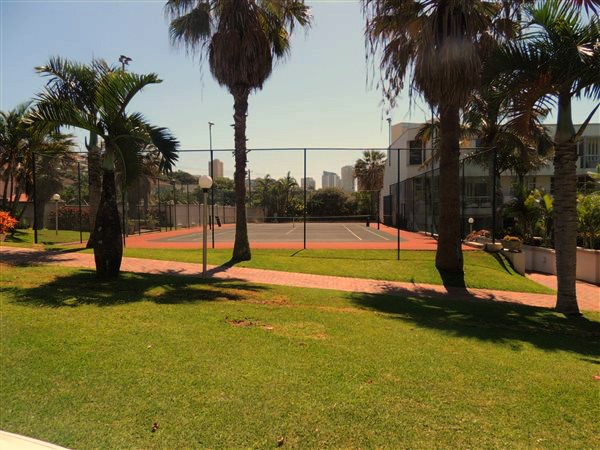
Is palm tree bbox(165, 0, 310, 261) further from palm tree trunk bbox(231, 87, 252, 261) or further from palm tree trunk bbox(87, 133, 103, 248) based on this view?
palm tree trunk bbox(87, 133, 103, 248)

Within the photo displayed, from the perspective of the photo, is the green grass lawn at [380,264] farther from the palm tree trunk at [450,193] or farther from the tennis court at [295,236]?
the tennis court at [295,236]

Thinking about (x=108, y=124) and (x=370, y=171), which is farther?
(x=370, y=171)

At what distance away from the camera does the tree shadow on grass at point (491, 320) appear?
21.3ft

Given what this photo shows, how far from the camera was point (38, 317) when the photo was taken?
5.96 metres

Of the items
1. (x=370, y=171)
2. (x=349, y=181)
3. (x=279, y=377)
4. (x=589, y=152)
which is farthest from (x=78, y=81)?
(x=349, y=181)

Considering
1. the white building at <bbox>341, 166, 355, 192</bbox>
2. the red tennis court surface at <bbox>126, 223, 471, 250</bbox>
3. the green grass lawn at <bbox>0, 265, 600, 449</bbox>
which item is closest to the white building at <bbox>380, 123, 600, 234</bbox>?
the red tennis court surface at <bbox>126, 223, 471, 250</bbox>

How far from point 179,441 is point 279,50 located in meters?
13.1

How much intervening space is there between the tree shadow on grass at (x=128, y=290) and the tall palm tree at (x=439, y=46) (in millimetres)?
6117

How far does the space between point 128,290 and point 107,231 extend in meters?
1.59

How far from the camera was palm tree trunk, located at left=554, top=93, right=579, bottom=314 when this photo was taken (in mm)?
9180

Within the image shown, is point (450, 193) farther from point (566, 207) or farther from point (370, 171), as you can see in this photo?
point (370, 171)

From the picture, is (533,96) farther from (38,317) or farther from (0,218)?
(0,218)

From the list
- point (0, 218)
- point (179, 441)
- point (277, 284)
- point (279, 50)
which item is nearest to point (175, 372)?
point (179, 441)

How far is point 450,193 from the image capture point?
41.8 ft
